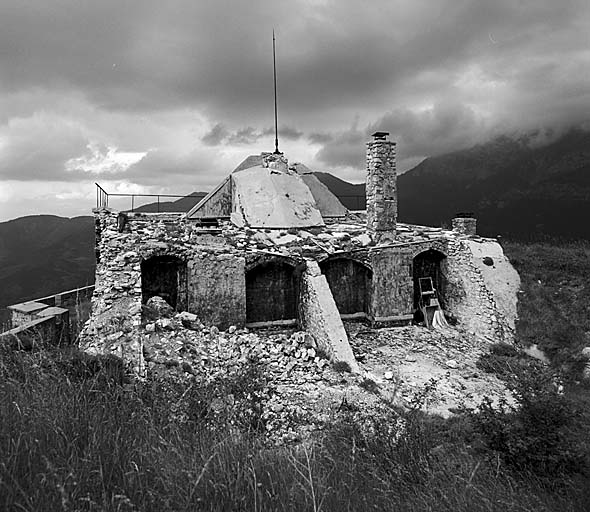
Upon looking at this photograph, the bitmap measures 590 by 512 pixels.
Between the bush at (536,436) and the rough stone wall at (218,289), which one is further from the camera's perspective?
the rough stone wall at (218,289)

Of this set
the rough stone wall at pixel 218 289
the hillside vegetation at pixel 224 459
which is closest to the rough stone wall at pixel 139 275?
the rough stone wall at pixel 218 289

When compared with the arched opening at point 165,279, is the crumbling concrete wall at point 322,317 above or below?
below

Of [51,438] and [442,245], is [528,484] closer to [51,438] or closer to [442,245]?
[51,438]

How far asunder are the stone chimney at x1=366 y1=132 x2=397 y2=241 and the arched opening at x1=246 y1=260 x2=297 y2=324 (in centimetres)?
297

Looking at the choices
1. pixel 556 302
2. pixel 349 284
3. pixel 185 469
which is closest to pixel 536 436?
pixel 185 469

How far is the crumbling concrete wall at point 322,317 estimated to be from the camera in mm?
10289

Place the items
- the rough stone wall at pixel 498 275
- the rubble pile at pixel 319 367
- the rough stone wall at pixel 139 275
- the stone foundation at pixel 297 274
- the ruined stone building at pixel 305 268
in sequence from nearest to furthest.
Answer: the rubble pile at pixel 319 367
the rough stone wall at pixel 139 275
the stone foundation at pixel 297 274
the ruined stone building at pixel 305 268
the rough stone wall at pixel 498 275

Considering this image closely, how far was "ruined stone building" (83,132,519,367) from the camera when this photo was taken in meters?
11.3

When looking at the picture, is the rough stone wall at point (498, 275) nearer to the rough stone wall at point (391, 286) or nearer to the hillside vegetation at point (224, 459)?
the rough stone wall at point (391, 286)

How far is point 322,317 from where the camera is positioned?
11.0 m

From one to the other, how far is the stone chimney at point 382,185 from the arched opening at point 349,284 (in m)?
1.12

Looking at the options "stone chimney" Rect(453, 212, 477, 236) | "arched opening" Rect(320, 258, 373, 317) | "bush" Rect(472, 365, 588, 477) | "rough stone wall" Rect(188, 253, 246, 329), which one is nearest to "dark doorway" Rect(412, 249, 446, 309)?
"arched opening" Rect(320, 258, 373, 317)

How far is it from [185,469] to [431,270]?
41.1 ft

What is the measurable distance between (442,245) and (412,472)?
36.7 ft
